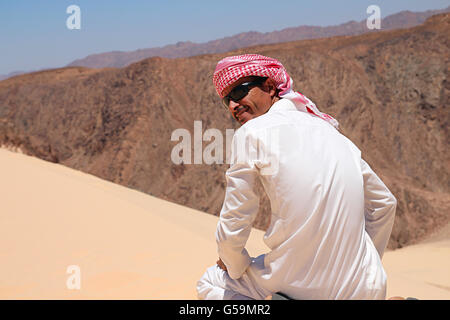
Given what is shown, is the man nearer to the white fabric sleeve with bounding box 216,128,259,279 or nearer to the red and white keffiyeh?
the white fabric sleeve with bounding box 216,128,259,279

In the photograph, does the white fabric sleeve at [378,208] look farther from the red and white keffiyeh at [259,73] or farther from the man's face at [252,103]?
the man's face at [252,103]

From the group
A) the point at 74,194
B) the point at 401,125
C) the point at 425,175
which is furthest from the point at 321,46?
the point at 74,194

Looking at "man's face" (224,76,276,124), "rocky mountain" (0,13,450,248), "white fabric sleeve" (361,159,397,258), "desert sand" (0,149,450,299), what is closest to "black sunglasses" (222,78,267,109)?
"man's face" (224,76,276,124)

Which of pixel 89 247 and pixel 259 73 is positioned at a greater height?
pixel 259 73

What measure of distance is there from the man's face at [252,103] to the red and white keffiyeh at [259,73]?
0.04 m

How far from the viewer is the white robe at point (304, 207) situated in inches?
69.7

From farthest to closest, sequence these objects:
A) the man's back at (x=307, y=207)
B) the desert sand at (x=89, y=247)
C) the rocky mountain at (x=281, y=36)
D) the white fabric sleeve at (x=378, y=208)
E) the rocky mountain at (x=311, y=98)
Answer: the rocky mountain at (x=281, y=36), the rocky mountain at (x=311, y=98), the desert sand at (x=89, y=247), the white fabric sleeve at (x=378, y=208), the man's back at (x=307, y=207)

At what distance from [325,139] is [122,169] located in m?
19.1

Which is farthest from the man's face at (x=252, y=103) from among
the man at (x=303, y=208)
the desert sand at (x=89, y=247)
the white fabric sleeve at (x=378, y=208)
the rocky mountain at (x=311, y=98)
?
the rocky mountain at (x=311, y=98)

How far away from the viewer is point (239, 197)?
70.5 inches

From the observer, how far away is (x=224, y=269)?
7.13 ft

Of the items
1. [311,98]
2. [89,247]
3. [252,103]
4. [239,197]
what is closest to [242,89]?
[252,103]

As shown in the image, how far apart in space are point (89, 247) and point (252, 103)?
1.83m

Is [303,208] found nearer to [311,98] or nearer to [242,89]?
[242,89]
